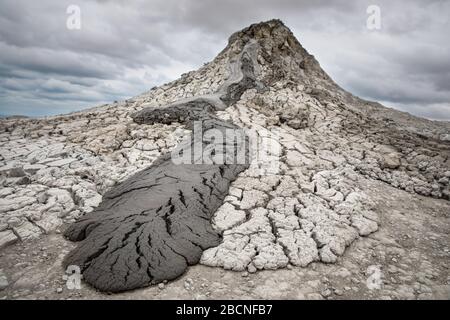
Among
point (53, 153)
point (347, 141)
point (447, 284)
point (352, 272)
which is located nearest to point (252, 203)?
point (352, 272)

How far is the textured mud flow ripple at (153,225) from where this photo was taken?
285 cm

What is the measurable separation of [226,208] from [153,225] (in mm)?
1168

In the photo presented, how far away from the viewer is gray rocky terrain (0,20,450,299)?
2.88 meters

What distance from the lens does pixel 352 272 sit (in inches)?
122

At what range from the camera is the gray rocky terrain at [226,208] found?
9.46 ft

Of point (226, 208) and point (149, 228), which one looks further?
point (226, 208)

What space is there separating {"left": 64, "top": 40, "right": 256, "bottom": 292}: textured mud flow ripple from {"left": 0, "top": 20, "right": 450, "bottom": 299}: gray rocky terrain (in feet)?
0.06

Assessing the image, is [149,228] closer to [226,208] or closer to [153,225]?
[153,225]

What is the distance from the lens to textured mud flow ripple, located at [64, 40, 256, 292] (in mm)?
2846

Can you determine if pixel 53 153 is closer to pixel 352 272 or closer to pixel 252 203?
pixel 252 203

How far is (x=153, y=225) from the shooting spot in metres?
3.38

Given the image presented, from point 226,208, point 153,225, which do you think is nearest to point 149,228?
point 153,225

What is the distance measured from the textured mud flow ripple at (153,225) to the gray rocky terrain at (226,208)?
2 centimetres

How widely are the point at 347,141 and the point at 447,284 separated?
4330 mm
